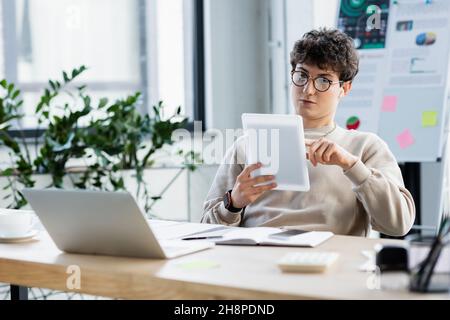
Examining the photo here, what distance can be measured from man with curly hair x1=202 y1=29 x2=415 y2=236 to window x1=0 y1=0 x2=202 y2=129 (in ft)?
6.88

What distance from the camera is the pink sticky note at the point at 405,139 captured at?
374cm

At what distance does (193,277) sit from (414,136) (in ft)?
8.29

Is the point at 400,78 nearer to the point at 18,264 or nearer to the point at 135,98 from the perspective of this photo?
the point at 135,98

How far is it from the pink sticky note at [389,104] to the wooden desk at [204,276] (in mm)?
2085

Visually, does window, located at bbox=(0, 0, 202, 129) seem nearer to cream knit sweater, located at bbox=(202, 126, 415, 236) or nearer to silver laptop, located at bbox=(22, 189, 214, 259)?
cream knit sweater, located at bbox=(202, 126, 415, 236)

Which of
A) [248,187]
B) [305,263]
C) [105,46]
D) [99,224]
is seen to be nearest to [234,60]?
[105,46]

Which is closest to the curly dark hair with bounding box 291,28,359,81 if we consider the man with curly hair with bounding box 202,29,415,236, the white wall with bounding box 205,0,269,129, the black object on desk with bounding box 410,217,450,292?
the man with curly hair with bounding box 202,29,415,236

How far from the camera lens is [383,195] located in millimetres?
2152

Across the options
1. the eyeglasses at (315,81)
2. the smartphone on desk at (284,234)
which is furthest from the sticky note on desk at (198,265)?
the eyeglasses at (315,81)

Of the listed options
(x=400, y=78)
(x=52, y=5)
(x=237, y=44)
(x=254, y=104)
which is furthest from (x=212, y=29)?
(x=400, y=78)

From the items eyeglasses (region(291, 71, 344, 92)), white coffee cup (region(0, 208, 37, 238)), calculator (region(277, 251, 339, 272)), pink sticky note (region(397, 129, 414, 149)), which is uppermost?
eyeglasses (region(291, 71, 344, 92))

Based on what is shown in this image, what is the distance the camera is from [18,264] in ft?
5.45

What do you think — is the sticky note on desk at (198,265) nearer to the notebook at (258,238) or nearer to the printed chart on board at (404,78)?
the notebook at (258,238)

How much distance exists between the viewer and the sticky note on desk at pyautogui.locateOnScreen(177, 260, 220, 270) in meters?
1.52
